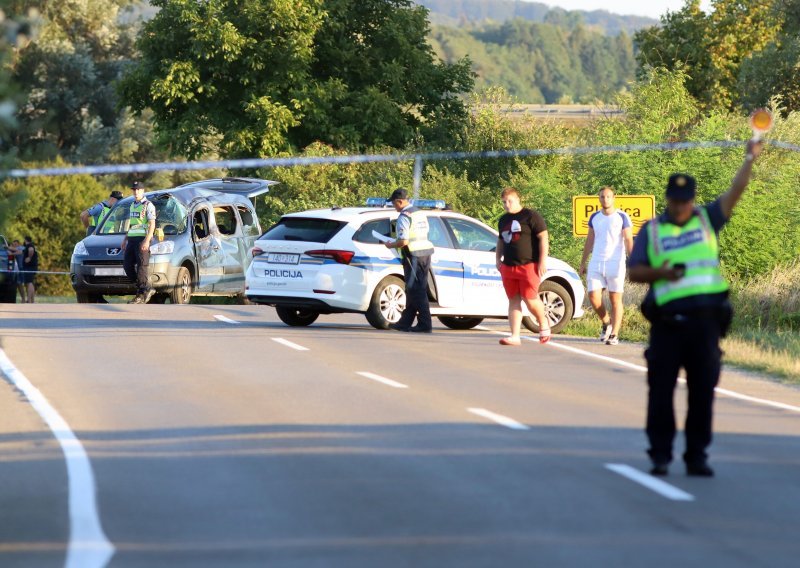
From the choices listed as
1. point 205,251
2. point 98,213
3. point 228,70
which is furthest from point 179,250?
point 228,70

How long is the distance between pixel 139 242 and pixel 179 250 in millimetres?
1265

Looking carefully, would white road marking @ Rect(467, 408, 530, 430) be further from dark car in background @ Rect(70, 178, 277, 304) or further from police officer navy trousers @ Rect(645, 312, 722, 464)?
dark car in background @ Rect(70, 178, 277, 304)

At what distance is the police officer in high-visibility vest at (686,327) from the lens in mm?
9641

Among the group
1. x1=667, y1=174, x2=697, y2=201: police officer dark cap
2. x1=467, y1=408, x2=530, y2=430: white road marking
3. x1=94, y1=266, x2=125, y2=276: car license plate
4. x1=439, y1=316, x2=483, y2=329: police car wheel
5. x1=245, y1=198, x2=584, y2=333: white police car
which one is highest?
x1=667, y1=174, x2=697, y2=201: police officer dark cap

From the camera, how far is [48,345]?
739 inches

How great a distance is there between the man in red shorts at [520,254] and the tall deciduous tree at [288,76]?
87.3ft

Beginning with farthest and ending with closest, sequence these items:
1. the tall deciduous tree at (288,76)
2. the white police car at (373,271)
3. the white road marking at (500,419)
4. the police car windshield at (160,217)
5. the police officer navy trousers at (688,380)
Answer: the tall deciduous tree at (288,76)
the police car windshield at (160,217)
the white police car at (373,271)
the white road marking at (500,419)
the police officer navy trousers at (688,380)

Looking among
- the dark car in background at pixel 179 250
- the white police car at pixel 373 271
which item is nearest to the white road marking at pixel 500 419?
the white police car at pixel 373 271

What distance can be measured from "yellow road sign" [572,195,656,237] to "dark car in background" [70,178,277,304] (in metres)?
7.13

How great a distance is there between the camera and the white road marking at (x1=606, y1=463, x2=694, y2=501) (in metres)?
9.00

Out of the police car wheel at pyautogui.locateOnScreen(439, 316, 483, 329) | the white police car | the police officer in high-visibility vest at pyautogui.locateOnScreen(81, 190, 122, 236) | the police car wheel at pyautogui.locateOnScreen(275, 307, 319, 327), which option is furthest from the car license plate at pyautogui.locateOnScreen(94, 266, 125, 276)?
the police car wheel at pyautogui.locateOnScreen(439, 316, 483, 329)

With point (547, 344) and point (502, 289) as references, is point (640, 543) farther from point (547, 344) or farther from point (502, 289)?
point (502, 289)

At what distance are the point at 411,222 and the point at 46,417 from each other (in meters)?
7.94

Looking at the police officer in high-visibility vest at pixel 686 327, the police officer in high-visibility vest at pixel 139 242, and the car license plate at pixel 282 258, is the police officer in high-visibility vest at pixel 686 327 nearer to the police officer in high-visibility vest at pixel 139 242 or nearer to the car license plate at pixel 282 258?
the car license plate at pixel 282 258
